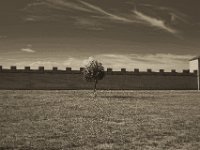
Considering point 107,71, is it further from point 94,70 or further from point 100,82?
point 94,70

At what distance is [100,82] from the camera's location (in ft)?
161

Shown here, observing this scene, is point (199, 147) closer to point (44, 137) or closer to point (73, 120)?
point (44, 137)

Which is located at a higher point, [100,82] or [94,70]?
[94,70]

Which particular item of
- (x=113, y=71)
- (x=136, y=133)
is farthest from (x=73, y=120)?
(x=113, y=71)

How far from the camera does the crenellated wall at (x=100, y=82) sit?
46.0 metres

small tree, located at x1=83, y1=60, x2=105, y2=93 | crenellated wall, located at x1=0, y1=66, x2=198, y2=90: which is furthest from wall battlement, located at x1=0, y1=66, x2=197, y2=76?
small tree, located at x1=83, y1=60, x2=105, y2=93

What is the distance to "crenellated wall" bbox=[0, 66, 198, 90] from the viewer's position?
45969 mm

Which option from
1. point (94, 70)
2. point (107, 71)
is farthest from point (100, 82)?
point (94, 70)

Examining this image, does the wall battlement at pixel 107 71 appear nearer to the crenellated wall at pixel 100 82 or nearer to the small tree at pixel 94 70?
the crenellated wall at pixel 100 82

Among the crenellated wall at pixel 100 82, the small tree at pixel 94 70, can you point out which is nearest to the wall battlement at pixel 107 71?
the crenellated wall at pixel 100 82

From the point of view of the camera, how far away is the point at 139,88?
50.3 m

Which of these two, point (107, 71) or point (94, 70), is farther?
point (107, 71)

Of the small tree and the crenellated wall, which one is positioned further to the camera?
the crenellated wall

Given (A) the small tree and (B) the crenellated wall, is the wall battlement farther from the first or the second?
(A) the small tree
